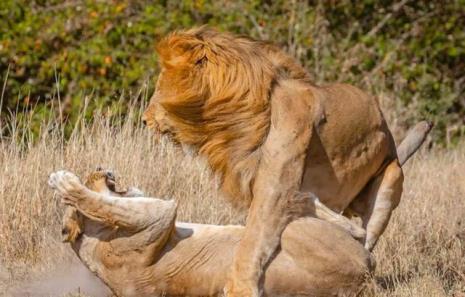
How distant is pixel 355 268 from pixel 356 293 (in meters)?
0.17

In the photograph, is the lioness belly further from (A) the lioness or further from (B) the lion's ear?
(B) the lion's ear

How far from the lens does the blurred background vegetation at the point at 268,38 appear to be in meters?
12.8

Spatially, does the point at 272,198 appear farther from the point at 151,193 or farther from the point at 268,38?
the point at 268,38

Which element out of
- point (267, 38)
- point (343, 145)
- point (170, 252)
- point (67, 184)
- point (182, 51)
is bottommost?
point (267, 38)

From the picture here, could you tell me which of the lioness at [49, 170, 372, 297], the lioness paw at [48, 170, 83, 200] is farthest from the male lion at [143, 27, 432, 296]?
the lioness paw at [48, 170, 83, 200]

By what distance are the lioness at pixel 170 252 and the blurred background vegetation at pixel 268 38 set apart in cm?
615

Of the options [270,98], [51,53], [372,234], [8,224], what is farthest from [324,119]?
[51,53]

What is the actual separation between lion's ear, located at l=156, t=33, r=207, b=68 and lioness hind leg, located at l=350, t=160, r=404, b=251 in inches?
47.9

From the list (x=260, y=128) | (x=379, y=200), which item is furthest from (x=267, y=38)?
(x=260, y=128)

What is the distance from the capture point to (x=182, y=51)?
593cm

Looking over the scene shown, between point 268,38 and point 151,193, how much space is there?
5.67 meters

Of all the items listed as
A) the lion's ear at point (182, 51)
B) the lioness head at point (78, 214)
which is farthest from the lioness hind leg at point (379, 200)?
the lioness head at point (78, 214)

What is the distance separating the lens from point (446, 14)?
45.8ft

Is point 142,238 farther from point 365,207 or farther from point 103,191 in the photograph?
point 365,207
